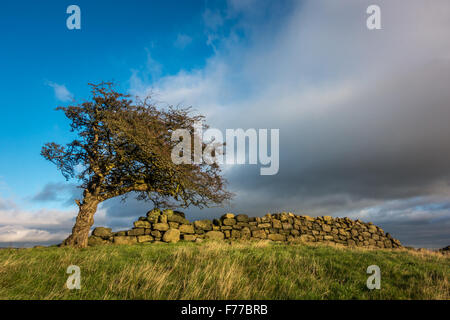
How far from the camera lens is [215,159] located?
1598cm

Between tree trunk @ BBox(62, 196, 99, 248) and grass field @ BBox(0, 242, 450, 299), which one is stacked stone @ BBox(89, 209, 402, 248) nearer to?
tree trunk @ BBox(62, 196, 99, 248)

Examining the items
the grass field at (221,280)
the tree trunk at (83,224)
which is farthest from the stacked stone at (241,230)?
the grass field at (221,280)

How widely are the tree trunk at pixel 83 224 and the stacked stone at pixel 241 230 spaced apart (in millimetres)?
751

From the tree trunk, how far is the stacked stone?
0.75 metres

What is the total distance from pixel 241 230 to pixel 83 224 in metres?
9.36

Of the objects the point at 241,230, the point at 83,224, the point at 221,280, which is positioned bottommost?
the point at 241,230

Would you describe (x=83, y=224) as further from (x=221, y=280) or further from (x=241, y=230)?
(x=221, y=280)

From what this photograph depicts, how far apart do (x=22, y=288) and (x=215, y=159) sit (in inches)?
436

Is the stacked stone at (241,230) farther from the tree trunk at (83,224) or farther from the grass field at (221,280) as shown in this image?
the grass field at (221,280)

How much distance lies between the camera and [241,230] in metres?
17.5

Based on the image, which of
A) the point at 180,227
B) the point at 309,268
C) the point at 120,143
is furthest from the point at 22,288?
the point at 180,227

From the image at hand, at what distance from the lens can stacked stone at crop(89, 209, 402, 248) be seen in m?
15.4

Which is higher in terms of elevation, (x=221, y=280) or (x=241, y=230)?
(x=221, y=280)
